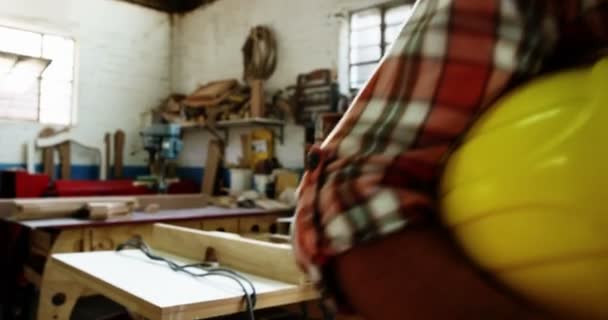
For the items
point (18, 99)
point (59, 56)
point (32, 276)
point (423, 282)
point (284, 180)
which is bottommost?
point (32, 276)

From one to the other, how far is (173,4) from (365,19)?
8.30 ft

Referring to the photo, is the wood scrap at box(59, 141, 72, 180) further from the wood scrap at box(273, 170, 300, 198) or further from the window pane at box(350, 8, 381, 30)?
the window pane at box(350, 8, 381, 30)

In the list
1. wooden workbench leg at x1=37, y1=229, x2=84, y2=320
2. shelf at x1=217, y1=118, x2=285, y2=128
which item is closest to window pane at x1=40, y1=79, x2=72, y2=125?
shelf at x1=217, y1=118, x2=285, y2=128

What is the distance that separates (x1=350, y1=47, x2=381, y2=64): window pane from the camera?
4341 millimetres

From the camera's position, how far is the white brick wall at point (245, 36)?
4465 millimetres

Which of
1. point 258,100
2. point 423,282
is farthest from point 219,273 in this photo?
point 258,100

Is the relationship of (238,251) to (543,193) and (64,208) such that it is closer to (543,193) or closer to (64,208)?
(543,193)

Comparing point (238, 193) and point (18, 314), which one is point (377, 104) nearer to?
point (18, 314)

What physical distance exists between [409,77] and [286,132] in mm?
4122

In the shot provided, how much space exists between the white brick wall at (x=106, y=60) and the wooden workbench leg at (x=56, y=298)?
2913 millimetres

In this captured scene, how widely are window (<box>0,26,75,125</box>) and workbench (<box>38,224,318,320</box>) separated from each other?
9.98ft

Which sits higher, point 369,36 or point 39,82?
point 369,36

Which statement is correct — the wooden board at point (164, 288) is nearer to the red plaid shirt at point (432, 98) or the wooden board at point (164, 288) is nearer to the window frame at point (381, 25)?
the red plaid shirt at point (432, 98)

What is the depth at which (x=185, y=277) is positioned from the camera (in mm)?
1603
